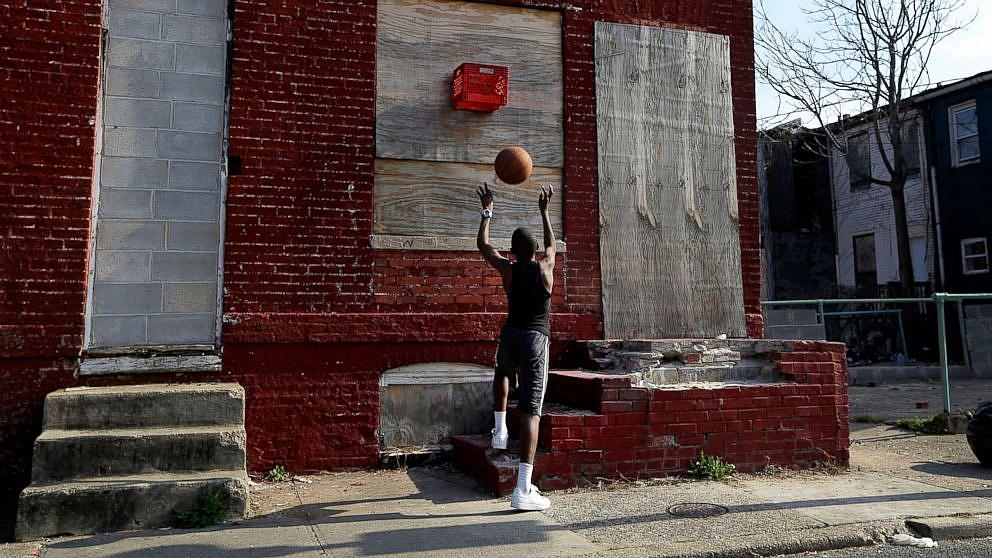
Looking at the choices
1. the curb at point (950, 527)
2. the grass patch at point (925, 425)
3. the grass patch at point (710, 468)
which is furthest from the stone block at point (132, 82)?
the grass patch at point (925, 425)

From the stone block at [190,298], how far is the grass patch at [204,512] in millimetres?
1823

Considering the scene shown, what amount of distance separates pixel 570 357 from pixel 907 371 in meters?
11.8

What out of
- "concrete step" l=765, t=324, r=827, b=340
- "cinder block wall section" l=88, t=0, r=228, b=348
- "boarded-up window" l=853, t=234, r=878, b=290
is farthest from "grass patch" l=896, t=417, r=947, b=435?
"boarded-up window" l=853, t=234, r=878, b=290

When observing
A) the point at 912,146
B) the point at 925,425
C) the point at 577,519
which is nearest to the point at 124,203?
the point at 577,519

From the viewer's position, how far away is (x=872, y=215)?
2353cm

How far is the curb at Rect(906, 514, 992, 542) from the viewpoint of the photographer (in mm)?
4621

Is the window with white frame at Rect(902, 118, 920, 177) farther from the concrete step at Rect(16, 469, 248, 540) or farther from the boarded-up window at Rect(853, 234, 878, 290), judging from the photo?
the concrete step at Rect(16, 469, 248, 540)

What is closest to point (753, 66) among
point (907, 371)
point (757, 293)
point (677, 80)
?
point (677, 80)

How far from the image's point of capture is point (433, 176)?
6.89 metres

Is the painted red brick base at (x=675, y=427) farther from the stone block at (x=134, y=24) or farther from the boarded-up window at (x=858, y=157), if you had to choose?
the boarded-up window at (x=858, y=157)

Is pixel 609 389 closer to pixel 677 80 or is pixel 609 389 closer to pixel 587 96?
pixel 587 96

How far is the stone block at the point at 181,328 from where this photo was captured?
6137 millimetres

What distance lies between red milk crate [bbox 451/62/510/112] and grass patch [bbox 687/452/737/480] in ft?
12.0

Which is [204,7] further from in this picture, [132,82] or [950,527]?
[950,527]
